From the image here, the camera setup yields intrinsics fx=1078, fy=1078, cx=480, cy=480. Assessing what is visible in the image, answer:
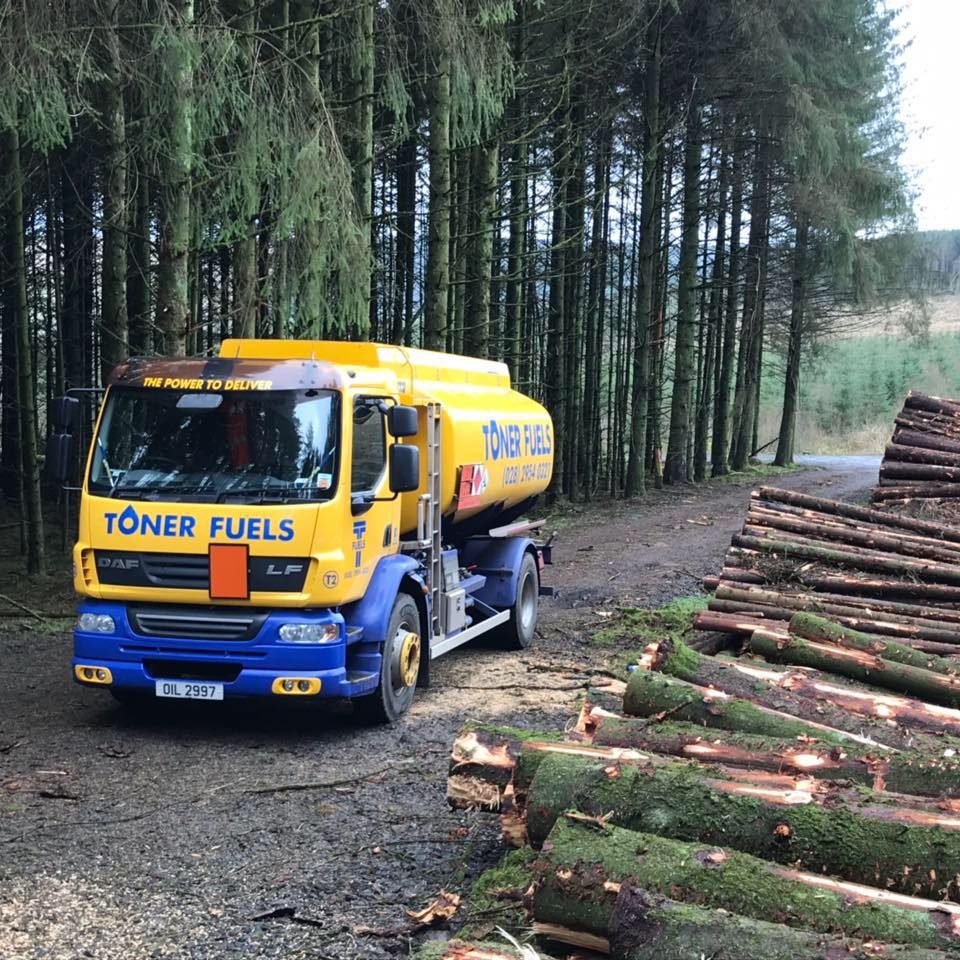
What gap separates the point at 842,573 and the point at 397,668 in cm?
336

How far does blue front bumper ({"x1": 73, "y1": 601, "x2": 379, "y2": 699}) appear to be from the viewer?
7.21 m

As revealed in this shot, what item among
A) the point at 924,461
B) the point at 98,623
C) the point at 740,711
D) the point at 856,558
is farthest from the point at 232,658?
the point at 924,461

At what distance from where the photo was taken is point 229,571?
7.22 meters

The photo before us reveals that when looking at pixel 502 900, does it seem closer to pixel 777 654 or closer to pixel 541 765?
pixel 541 765

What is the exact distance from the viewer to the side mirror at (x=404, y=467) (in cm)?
763

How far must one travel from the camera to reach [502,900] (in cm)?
439

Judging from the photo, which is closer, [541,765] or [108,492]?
[541,765]

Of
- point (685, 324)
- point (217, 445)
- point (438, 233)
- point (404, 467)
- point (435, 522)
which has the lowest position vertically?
point (435, 522)

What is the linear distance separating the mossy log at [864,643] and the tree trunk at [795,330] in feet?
66.3

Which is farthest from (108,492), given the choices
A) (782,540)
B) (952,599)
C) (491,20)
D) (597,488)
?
(597,488)

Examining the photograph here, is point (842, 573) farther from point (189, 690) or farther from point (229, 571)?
point (189, 690)

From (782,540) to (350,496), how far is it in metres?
3.37

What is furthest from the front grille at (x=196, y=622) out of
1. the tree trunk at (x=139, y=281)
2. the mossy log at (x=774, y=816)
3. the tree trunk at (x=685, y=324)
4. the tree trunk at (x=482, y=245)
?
the tree trunk at (x=685, y=324)

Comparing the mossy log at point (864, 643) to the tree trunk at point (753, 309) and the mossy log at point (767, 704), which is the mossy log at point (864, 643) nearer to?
the mossy log at point (767, 704)
